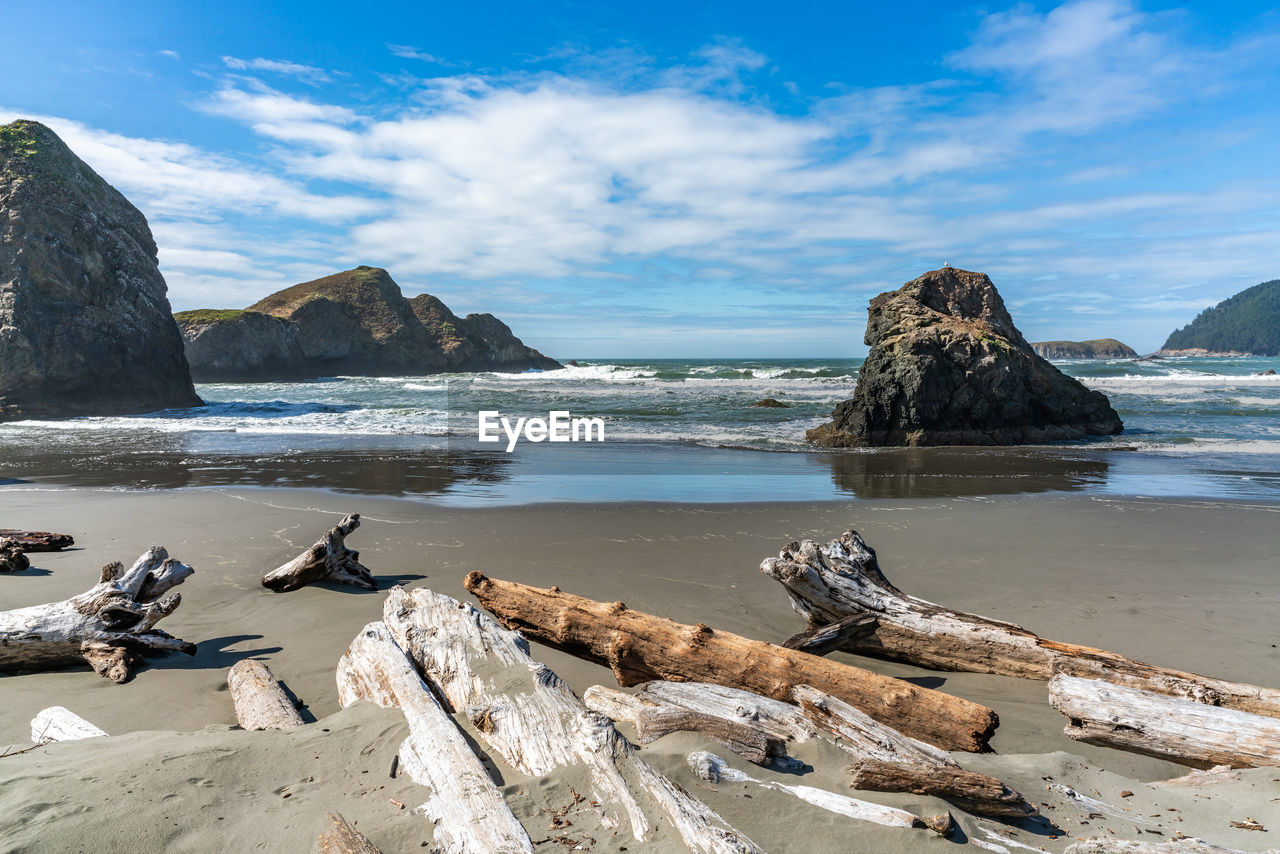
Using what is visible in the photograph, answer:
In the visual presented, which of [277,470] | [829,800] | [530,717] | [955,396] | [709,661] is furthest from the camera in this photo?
[955,396]

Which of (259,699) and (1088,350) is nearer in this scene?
(259,699)

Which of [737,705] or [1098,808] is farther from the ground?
[737,705]

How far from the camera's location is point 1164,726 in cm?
288

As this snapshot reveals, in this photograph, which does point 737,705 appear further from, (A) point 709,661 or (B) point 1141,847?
(B) point 1141,847

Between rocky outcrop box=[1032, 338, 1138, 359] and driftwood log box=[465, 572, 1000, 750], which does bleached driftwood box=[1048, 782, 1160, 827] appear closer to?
driftwood log box=[465, 572, 1000, 750]

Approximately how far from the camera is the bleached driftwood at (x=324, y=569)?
512cm

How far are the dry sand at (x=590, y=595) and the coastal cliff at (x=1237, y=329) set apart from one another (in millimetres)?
144109

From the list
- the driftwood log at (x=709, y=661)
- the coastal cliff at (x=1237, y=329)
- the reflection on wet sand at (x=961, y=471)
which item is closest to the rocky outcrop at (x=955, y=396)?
the reflection on wet sand at (x=961, y=471)

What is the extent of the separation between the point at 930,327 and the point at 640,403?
12589mm

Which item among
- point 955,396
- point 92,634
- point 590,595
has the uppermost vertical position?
point 955,396

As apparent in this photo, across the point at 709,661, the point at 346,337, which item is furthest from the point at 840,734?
the point at 346,337

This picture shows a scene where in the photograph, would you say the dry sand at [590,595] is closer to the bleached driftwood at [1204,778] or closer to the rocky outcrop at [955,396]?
the bleached driftwood at [1204,778]

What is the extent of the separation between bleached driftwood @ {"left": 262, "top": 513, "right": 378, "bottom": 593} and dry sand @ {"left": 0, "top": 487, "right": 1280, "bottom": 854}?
10 cm

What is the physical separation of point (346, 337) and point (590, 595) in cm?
6047
